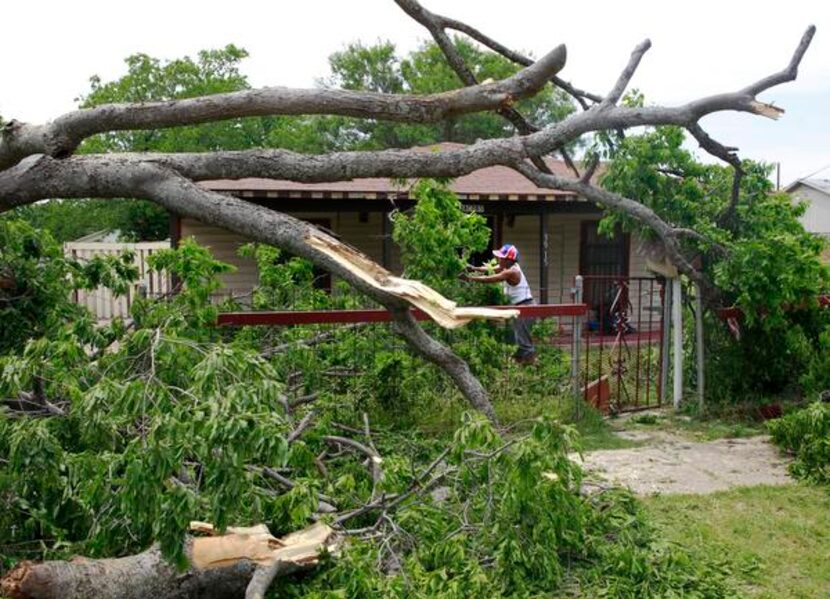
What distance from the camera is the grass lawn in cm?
448

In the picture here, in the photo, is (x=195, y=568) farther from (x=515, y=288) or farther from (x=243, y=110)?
(x=515, y=288)

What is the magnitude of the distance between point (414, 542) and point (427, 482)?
485mm

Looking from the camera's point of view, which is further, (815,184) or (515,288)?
(815,184)

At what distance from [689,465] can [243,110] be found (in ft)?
14.5

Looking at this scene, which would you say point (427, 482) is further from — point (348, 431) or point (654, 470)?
point (654, 470)

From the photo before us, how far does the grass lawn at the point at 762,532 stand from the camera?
4.48m

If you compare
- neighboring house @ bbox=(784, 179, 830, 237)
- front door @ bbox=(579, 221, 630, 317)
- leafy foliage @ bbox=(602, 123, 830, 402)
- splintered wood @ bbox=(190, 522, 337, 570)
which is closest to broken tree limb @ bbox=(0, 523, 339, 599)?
splintered wood @ bbox=(190, 522, 337, 570)

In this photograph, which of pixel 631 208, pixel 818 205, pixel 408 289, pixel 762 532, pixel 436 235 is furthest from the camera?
pixel 818 205

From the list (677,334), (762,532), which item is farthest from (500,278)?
(762,532)

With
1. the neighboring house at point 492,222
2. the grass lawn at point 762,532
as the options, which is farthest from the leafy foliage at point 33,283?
the neighboring house at point 492,222

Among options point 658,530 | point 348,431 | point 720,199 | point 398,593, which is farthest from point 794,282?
point 398,593

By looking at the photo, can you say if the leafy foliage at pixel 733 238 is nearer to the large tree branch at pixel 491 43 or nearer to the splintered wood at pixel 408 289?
the large tree branch at pixel 491 43

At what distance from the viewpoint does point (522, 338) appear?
8484 millimetres

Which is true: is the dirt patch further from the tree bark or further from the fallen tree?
the tree bark
